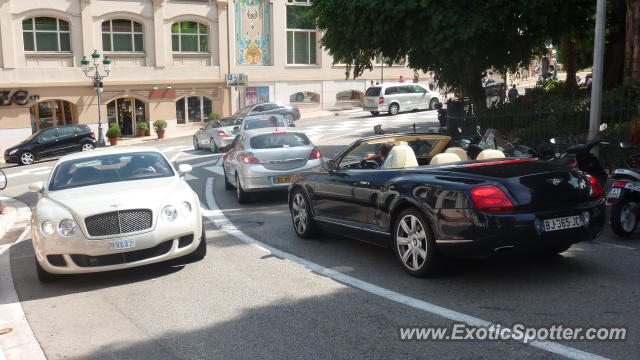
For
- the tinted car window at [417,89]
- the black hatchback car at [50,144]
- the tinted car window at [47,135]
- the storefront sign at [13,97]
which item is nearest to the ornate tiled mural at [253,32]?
the tinted car window at [417,89]

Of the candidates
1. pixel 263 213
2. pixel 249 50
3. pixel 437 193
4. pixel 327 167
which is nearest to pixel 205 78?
pixel 249 50

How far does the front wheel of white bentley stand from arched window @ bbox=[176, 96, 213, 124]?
1504 inches

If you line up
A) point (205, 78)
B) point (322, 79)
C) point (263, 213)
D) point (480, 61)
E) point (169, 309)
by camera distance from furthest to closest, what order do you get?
point (322, 79) < point (205, 78) < point (480, 61) < point (263, 213) < point (169, 309)

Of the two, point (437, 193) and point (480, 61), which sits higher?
point (480, 61)

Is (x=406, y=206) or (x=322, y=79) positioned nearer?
(x=406, y=206)

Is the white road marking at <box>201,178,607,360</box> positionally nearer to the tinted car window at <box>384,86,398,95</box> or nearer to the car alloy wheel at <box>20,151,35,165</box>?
the car alloy wheel at <box>20,151,35,165</box>

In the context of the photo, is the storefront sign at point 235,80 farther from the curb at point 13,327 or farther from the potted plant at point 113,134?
the curb at point 13,327

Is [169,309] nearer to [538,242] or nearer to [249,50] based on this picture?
[538,242]

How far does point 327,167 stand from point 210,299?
300 centimetres

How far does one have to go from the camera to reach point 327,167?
934 cm

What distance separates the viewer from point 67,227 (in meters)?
7.67

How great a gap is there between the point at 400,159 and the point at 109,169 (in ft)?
13.1

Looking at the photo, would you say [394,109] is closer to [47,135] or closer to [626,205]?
[47,135]

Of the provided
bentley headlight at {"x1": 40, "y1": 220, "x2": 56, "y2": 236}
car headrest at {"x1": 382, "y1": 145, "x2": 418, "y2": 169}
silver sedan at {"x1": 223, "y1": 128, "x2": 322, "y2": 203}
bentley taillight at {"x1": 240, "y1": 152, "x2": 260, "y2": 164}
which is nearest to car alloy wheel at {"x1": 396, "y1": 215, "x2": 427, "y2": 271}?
car headrest at {"x1": 382, "y1": 145, "x2": 418, "y2": 169}
